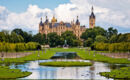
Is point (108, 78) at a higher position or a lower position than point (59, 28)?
lower

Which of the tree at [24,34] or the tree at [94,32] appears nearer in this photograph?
the tree at [24,34]

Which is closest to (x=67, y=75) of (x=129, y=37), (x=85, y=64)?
(x=85, y=64)

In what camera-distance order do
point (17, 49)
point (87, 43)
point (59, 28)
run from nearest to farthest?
point (17, 49) → point (87, 43) → point (59, 28)

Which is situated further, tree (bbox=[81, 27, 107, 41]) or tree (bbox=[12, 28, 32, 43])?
tree (bbox=[81, 27, 107, 41])

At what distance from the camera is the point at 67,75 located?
28.2 meters

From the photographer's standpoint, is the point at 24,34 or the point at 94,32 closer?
the point at 24,34

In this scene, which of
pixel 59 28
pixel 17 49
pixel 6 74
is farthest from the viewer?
pixel 59 28

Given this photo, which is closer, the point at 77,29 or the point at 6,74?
the point at 6,74

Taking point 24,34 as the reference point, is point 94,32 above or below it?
above

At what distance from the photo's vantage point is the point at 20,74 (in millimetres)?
27688

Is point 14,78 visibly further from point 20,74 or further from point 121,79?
point 121,79

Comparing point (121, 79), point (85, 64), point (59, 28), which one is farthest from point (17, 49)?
point (59, 28)

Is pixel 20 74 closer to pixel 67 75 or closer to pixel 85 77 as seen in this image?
pixel 67 75

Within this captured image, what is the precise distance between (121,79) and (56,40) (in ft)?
Result: 389
